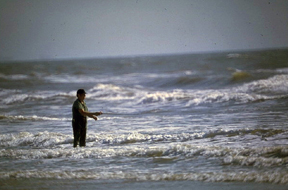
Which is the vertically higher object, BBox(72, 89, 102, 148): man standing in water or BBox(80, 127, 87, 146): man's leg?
BBox(72, 89, 102, 148): man standing in water

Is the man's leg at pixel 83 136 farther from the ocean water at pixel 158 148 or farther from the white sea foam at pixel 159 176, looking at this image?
the white sea foam at pixel 159 176

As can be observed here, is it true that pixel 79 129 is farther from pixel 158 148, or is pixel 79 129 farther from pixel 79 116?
pixel 158 148

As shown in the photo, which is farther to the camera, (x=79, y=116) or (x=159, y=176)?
(x=79, y=116)

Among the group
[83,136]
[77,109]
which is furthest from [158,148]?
[77,109]

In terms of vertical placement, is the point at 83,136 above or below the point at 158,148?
above

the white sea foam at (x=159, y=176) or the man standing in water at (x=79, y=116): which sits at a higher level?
the man standing in water at (x=79, y=116)

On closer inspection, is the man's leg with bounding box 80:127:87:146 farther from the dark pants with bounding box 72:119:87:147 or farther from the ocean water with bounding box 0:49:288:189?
the ocean water with bounding box 0:49:288:189

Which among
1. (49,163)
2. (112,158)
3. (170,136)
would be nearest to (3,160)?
(49,163)

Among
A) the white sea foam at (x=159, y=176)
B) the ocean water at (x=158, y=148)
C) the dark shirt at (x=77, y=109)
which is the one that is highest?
the dark shirt at (x=77, y=109)

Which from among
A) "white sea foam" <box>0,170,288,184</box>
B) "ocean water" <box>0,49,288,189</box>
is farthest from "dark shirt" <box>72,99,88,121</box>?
"white sea foam" <box>0,170,288,184</box>

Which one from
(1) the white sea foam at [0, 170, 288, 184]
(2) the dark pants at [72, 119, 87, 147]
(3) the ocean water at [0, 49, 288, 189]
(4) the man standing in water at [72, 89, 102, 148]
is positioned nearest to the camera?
(1) the white sea foam at [0, 170, 288, 184]

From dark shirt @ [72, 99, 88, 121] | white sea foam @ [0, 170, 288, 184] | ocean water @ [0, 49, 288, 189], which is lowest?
white sea foam @ [0, 170, 288, 184]

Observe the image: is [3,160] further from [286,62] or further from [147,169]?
[286,62]

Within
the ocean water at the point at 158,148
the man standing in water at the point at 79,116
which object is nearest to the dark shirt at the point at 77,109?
the man standing in water at the point at 79,116
